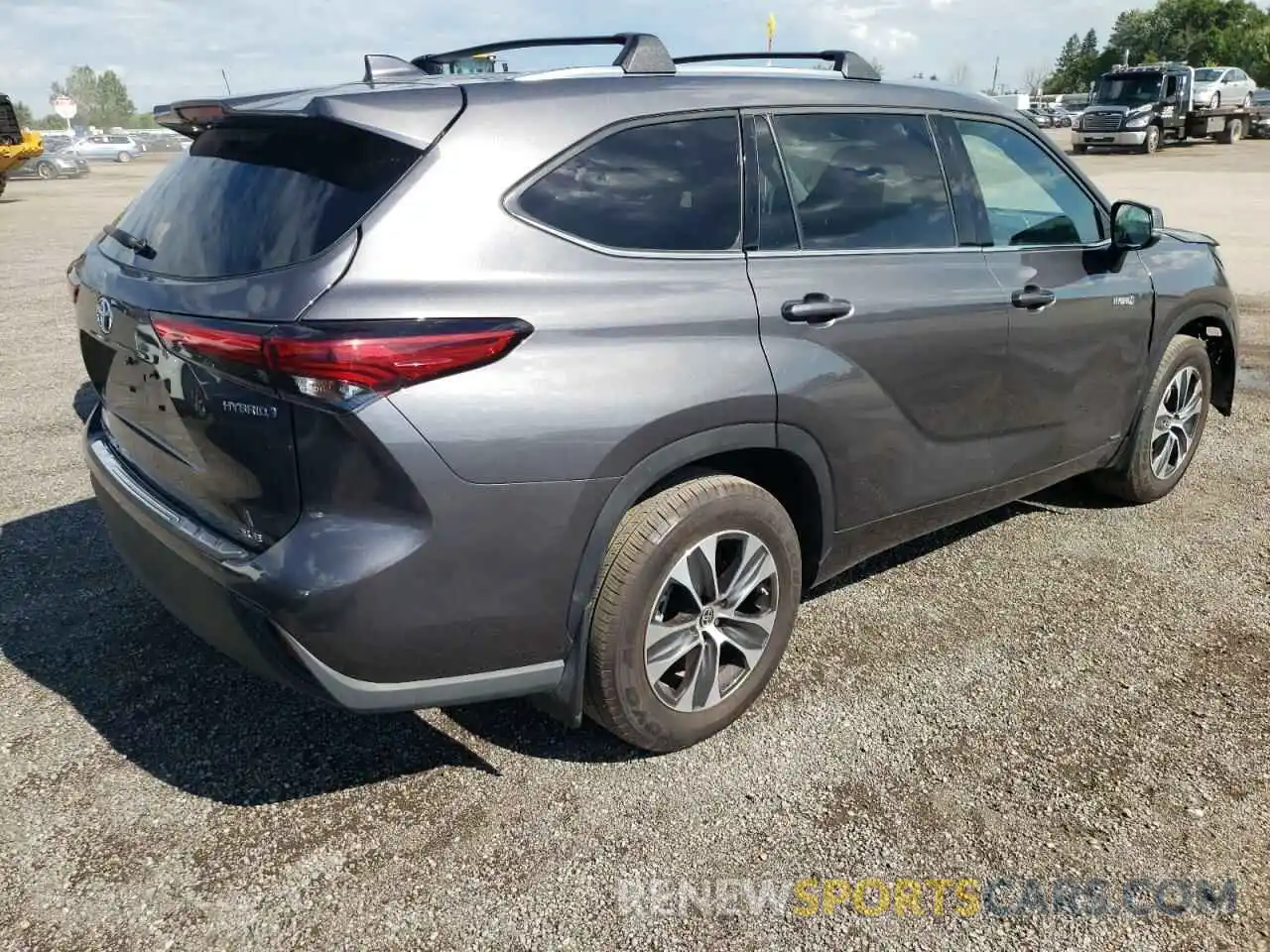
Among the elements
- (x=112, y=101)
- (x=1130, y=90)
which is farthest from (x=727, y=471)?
(x=112, y=101)

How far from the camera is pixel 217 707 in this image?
9.91 ft

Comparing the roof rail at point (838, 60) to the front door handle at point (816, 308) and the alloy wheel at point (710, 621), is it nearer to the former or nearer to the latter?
the front door handle at point (816, 308)

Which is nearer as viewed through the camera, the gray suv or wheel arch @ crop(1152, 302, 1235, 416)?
the gray suv

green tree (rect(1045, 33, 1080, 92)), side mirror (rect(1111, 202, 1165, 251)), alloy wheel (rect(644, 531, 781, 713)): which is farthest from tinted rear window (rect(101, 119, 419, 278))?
green tree (rect(1045, 33, 1080, 92))

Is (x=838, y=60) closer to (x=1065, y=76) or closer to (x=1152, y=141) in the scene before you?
(x=1152, y=141)

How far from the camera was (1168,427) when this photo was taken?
4516 mm

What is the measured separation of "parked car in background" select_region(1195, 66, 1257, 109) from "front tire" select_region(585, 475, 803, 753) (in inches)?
1476

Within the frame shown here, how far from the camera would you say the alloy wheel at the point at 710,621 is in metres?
2.66

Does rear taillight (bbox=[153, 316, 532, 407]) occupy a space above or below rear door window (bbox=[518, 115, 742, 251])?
below

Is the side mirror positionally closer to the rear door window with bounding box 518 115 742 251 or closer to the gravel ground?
the gravel ground

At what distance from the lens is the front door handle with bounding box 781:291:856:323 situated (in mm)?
2721

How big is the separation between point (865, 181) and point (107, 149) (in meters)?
54.9

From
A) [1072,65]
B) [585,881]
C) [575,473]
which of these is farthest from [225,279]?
[1072,65]

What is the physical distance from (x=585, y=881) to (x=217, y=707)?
4.44 feet
